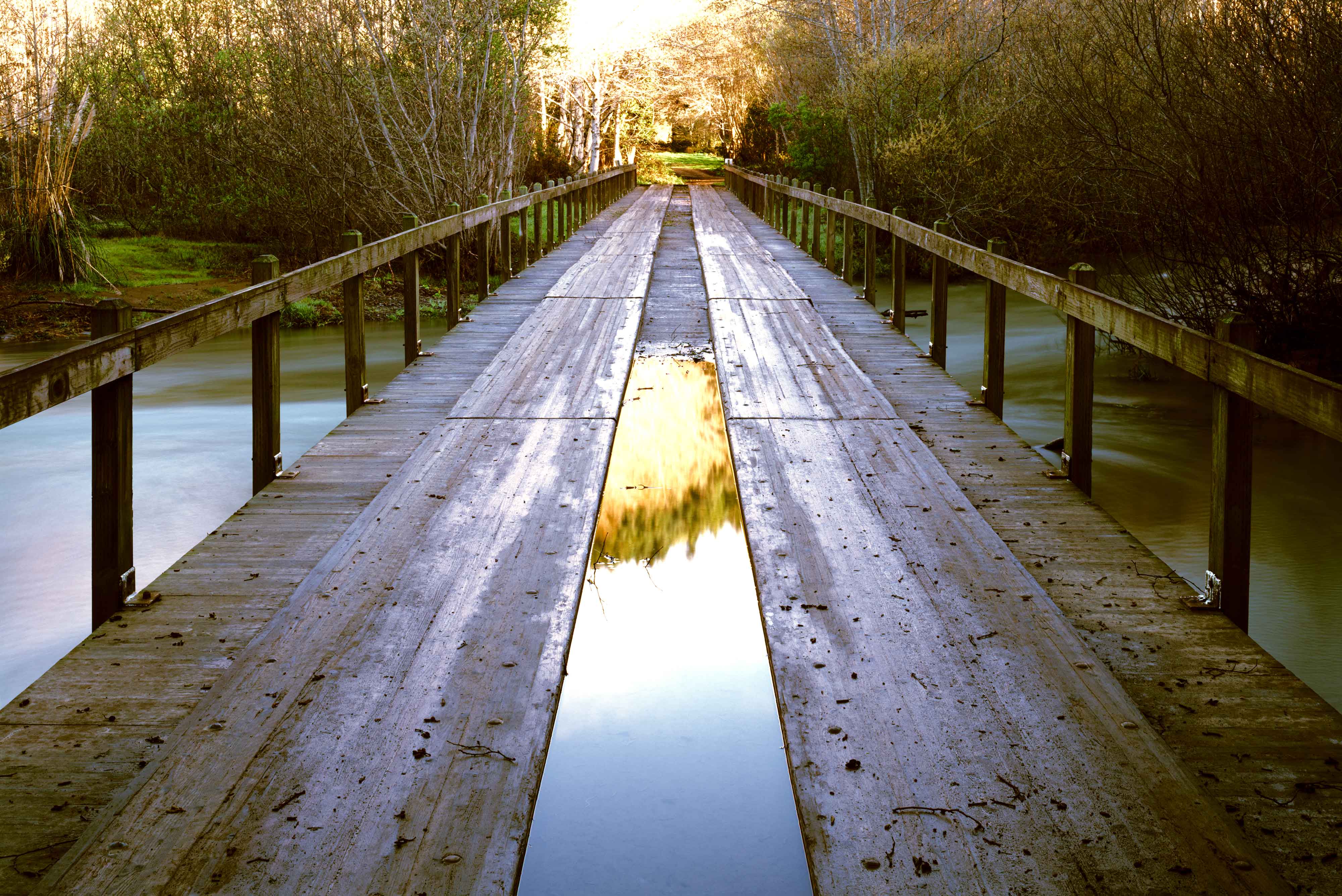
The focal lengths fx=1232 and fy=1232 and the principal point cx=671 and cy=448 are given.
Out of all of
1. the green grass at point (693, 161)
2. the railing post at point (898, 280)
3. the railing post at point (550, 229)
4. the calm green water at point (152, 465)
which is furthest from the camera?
the green grass at point (693, 161)

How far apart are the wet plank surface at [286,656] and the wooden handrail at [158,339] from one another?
68cm

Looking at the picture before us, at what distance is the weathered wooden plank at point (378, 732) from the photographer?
222cm

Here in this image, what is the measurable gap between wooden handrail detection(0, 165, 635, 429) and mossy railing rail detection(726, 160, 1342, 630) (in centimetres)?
309

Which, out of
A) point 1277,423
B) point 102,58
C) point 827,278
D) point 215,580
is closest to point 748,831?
point 215,580

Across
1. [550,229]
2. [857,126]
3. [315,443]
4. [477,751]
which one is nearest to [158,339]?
[477,751]

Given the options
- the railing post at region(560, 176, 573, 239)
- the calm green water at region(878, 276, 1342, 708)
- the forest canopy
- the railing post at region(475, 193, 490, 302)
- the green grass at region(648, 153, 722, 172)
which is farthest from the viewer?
the green grass at region(648, 153, 722, 172)

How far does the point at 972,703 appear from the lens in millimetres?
2859

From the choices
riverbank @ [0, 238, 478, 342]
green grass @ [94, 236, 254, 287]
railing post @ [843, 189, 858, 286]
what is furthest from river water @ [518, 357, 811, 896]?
green grass @ [94, 236, 254, 287]

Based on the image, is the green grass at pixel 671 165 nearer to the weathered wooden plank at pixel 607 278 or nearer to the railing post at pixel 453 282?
the weathered wooden plank at pixel 607 278

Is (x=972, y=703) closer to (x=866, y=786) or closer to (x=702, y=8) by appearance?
(x=866, y=786)

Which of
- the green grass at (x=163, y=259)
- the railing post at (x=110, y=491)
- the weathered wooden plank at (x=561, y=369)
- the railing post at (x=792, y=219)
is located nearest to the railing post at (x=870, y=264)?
the weathered wooden plank at (x=561, y=369)

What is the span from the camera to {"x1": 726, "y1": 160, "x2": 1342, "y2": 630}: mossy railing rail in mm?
3234

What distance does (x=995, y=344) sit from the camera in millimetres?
6531

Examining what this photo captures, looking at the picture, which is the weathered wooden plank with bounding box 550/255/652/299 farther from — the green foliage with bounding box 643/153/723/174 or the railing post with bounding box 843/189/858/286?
the green foliage with bounding box 643/153/723/174
